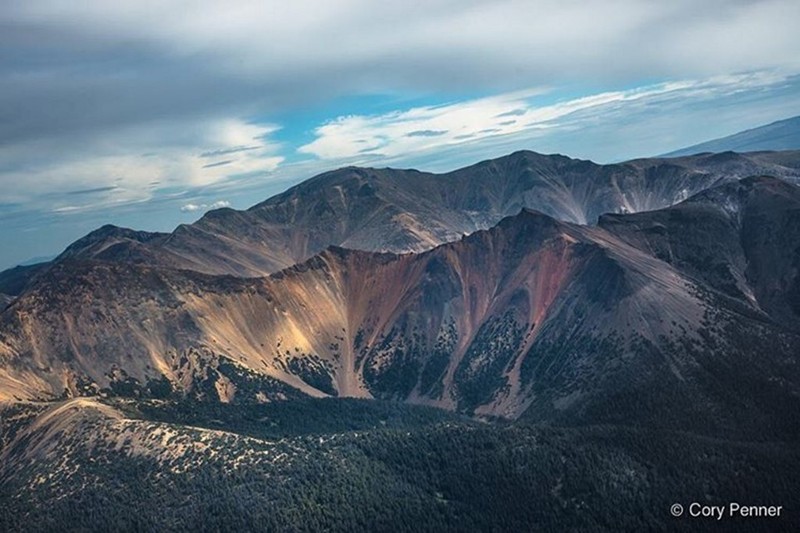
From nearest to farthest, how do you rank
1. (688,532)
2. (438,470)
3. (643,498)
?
(688,532), (643,498), (438,470)

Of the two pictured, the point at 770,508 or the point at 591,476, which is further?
the point at 591,476

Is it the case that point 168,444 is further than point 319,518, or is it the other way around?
point 168,444

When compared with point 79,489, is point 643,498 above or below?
below

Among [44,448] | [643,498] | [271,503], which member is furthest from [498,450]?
[44,448]

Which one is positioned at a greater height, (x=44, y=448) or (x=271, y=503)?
(x=44, y=448)

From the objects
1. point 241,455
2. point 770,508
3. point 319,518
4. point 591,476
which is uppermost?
point 241,455

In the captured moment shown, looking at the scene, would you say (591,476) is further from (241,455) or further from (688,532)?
(241,455)

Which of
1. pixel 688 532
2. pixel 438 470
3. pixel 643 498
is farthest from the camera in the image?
pixel 438 470

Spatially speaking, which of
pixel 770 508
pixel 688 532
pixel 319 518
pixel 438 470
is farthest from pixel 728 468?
pixel 319 518

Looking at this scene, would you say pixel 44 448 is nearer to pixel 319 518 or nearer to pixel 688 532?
pixel 319 518
